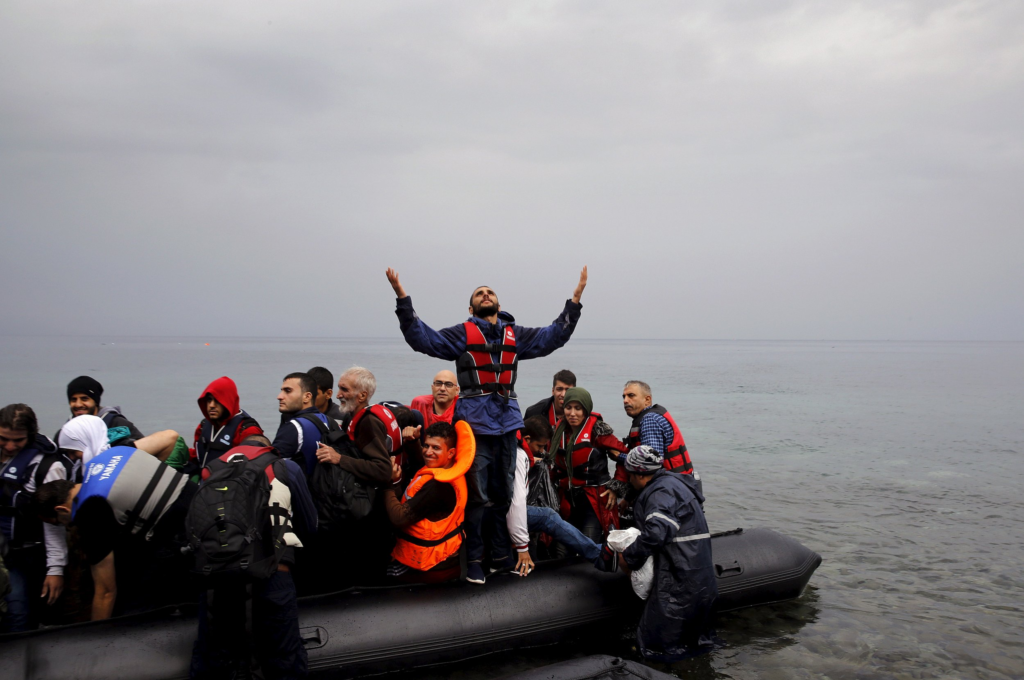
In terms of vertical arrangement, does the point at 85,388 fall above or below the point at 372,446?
above

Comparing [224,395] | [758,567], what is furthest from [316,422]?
[758,567]

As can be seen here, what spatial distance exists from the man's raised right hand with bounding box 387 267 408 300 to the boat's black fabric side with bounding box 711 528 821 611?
322 cm

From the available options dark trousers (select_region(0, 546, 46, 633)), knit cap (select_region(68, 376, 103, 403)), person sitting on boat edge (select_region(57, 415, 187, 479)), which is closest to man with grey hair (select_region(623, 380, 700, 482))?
person sitting on boat edge (select_region(57, 415, 187, 479))

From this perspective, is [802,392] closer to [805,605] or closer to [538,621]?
[805,605]

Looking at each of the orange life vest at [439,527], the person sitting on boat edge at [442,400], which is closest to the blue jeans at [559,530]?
the orange life vest at [439,527]

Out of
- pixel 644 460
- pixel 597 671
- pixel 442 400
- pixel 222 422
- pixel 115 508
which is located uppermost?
pixel 442 400

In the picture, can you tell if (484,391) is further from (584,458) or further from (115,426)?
(115,426)

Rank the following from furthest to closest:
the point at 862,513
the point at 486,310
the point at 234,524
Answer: the point at 862,513
the point at 486,310
the point at 234,524

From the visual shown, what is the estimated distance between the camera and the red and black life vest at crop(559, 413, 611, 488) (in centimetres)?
573

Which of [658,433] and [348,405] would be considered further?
[658,433]

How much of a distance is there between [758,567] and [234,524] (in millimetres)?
4226

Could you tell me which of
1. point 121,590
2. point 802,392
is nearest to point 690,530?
point 121,590

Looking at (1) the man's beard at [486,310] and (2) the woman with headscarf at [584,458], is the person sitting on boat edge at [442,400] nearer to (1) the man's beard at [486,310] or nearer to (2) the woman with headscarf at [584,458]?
(1) the man's beard at [486,310]

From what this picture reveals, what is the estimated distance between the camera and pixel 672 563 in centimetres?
438
